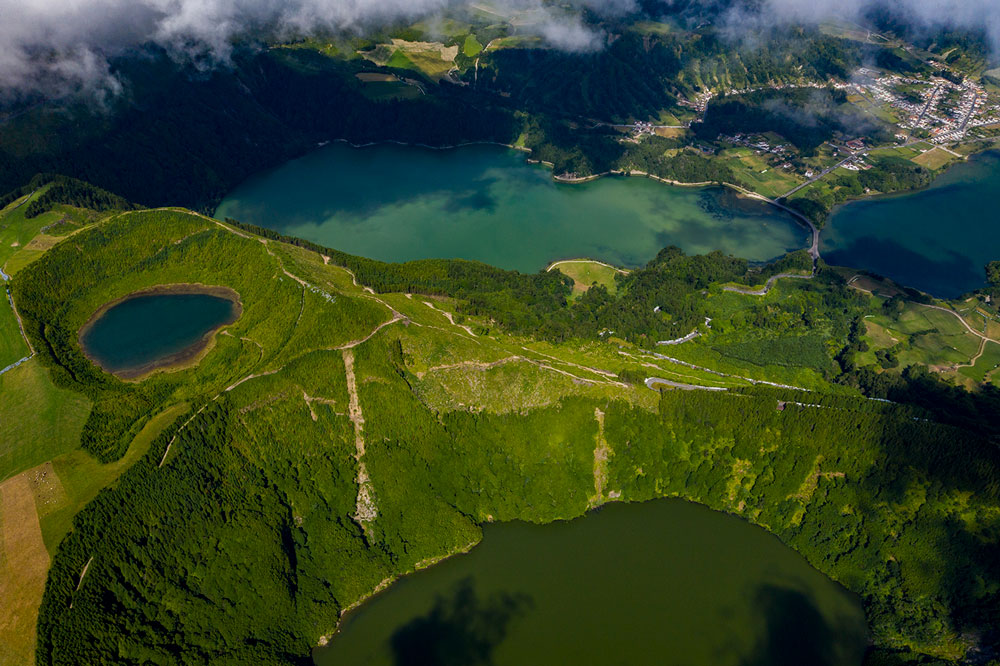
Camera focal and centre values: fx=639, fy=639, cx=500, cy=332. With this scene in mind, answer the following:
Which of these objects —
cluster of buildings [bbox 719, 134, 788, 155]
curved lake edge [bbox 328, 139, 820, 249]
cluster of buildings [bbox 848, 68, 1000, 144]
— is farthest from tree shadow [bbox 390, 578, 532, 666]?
cluster of buildings [bbox 848, 68, 1000, 144]

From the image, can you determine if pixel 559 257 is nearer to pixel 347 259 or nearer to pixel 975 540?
pixel 347 259

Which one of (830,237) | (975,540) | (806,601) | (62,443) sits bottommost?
(830,237)

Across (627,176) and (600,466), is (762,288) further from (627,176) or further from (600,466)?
(627,176)

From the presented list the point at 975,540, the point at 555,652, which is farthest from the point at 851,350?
the point at 555,652

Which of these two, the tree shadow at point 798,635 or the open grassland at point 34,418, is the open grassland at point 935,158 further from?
the open grassland at point 34,418

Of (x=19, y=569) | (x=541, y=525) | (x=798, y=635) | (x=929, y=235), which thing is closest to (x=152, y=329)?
(x=19, y=569)

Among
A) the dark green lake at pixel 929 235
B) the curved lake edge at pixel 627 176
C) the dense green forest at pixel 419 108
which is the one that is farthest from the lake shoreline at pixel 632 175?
the dark green lake at pixel 929 235

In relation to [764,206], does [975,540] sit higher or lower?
higher
